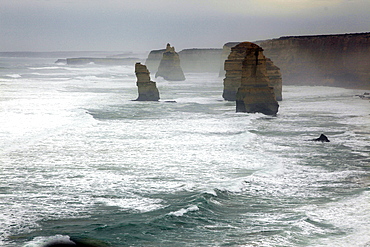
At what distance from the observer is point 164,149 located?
23484mm

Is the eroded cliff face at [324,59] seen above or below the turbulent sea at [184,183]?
above

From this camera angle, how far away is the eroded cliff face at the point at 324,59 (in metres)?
81.6

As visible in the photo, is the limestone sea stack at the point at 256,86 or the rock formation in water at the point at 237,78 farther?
the rock formation in water at the point at 237,78

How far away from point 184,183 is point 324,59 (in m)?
78.2

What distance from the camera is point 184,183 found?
17.1 meters

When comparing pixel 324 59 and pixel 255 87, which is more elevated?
pixel 324 59

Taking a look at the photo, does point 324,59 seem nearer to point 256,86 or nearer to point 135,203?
point 256,86

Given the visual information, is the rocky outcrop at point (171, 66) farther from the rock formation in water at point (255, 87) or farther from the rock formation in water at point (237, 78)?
the rock formation in water at point (255, 87)

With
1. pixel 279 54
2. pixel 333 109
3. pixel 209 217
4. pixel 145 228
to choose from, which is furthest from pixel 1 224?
pixel 279 54

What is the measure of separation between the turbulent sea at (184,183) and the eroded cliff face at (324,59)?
51682 millimetres

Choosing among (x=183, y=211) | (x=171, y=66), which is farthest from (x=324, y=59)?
(x=183, y=211)

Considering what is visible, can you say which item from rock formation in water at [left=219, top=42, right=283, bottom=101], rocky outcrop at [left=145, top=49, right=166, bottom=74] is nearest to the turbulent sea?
rock formation in water at [left=219, top=42, right=283, bottom=101]

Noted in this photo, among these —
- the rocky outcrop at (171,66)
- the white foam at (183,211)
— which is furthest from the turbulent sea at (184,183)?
the rocky outcrop at (171,66)

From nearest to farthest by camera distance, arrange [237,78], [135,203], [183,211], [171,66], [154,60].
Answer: [183,211], [135,203], [237,78], [171,66], [154,60]
